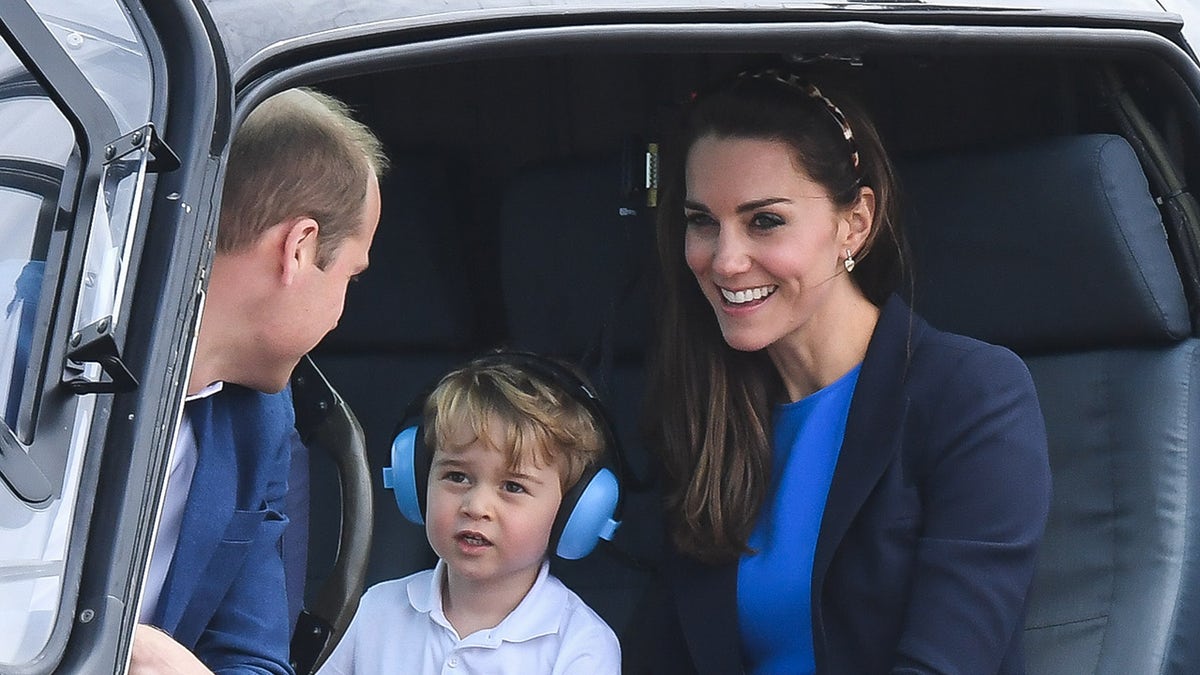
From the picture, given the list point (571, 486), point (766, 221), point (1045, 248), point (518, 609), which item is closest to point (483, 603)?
point (518, 609)

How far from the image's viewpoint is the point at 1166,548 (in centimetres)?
212

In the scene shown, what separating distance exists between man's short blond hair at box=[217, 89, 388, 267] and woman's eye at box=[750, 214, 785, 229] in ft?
1.87

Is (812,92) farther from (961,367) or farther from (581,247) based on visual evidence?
(581,247)

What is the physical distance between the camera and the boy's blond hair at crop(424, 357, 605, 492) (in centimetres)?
233

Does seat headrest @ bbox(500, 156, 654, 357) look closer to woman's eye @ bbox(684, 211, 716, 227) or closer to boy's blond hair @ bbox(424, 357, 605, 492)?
boy's blond hair @ bbox(424, 357, 605, 492)

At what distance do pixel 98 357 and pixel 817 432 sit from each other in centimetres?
129

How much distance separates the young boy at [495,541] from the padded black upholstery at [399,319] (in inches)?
12.6

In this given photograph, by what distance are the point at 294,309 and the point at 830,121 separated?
858mm

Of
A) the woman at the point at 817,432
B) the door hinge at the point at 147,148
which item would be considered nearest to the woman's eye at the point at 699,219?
the woman at the point at 817,432

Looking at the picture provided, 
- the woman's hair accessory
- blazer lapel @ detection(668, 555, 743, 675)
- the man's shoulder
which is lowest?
blazer lapel @ detection(668, 555, 743, 675)

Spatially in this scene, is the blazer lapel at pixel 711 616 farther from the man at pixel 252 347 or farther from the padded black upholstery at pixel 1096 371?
the man at pixel 252 347

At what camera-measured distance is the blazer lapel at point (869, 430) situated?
2.06m

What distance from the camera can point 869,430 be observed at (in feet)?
6.88

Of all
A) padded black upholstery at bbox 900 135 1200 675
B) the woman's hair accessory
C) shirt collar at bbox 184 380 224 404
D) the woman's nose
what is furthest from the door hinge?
padded black upholstery at bbox 900 135 1200 675
